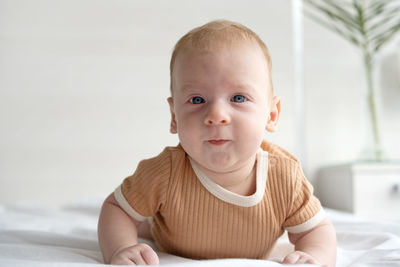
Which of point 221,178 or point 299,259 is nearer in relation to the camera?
point 299,259

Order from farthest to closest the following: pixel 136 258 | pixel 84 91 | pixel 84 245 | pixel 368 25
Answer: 1. pixel 368 25
2. pixel 84 91
3. pixel 84 245
4. pixel 136 258

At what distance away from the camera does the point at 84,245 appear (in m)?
0.94

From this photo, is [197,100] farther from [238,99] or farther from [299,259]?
[299,259]

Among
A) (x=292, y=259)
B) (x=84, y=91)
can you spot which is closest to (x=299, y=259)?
(x=292, y=259)

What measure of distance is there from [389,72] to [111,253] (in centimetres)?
227

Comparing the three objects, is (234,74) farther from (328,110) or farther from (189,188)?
(328,110)

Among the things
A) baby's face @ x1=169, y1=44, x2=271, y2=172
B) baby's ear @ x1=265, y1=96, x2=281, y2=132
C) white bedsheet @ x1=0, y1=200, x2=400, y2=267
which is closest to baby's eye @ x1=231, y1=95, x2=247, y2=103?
baby's face @ x1=169, y1=44, x2=271, y2=172

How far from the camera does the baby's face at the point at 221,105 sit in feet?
2.42

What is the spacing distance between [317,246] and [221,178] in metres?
0.22

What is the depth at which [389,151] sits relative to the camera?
2.50 meters

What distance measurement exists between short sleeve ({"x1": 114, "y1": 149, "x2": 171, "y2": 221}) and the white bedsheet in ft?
0.33

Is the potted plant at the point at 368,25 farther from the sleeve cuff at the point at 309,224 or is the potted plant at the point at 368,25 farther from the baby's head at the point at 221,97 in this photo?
the baby's head at the point at 221,97

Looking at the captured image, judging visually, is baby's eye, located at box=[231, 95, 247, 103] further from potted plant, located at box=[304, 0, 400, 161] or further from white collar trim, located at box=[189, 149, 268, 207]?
potted plant, located at box=[304, 0, 400, 161]

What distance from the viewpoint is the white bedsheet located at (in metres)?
0.71
